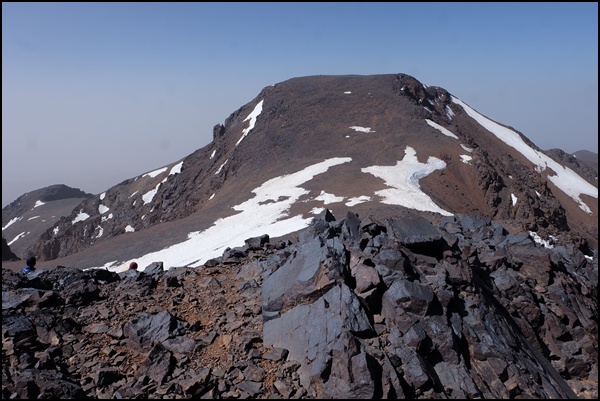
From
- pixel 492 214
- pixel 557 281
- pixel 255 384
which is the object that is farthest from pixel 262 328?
pixel 492 214

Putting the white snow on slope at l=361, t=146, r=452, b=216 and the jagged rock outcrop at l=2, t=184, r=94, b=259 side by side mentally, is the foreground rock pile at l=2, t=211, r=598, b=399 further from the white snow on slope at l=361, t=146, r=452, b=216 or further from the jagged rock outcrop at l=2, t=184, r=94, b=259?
the jagged rock outcrop at l=2, t=184, r=94, b=259

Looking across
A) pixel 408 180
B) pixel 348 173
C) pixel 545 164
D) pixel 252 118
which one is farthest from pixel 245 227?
pixel 545 164

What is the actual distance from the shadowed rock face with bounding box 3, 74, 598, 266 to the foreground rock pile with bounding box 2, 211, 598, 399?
12970 mm

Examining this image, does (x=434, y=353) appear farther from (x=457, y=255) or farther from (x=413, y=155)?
(x=413, y=155)

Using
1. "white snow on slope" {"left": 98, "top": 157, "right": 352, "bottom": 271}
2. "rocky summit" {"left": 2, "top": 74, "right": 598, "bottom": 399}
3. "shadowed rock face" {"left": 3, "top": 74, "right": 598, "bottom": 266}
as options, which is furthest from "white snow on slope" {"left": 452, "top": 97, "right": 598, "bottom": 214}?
"white snow on slope" {"left": 98, "top": 157, "right": 352, "bottom": 271}

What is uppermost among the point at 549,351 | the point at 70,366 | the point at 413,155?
the point at 413,155

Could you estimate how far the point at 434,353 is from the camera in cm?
1041

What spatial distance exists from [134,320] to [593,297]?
1666cm

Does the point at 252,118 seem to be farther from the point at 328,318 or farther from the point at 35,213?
the point at 35,213

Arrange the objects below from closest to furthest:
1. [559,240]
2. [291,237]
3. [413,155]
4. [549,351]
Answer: [549,351]
[291,237]
[559,240]
[413,155]

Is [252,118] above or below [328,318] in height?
above

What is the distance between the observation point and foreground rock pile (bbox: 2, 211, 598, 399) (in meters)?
9.15

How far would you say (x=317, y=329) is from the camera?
10086mm

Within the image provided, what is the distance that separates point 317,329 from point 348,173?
97.7ft
